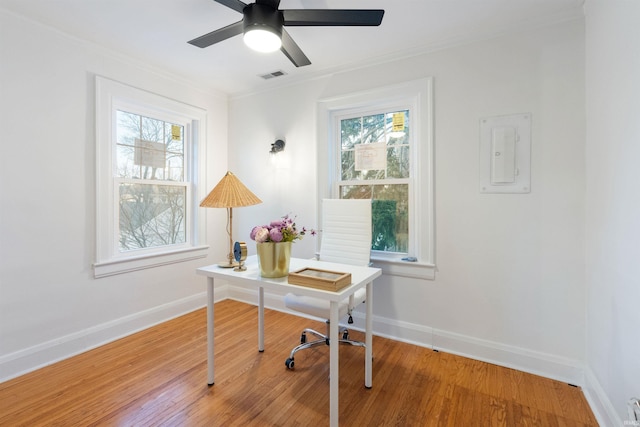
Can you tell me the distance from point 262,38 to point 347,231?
4.92ft

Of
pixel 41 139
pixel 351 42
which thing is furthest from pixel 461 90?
pixel 41 139

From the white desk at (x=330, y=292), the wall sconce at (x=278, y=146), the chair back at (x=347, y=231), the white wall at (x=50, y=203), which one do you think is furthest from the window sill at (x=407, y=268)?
the white wall at (x=50, y=203)

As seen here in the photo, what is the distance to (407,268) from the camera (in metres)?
2.58

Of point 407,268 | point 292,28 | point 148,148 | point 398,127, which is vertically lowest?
point 407,268

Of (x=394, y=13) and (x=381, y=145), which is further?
(x=381, y=145)

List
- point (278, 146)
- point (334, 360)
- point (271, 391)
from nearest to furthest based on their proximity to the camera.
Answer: point (334, 360) → point (271, 391) → point (278, 146)

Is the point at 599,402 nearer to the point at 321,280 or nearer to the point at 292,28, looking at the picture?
the point at 321,280

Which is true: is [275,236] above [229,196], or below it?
below

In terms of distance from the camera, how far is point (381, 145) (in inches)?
110

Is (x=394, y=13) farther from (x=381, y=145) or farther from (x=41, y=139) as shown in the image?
(x=41, y=139)

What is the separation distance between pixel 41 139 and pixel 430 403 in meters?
3.20

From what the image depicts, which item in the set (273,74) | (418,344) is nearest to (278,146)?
(273,74)

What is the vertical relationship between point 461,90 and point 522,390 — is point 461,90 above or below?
above

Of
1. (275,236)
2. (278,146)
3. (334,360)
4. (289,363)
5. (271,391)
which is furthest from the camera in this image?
(278,146)
